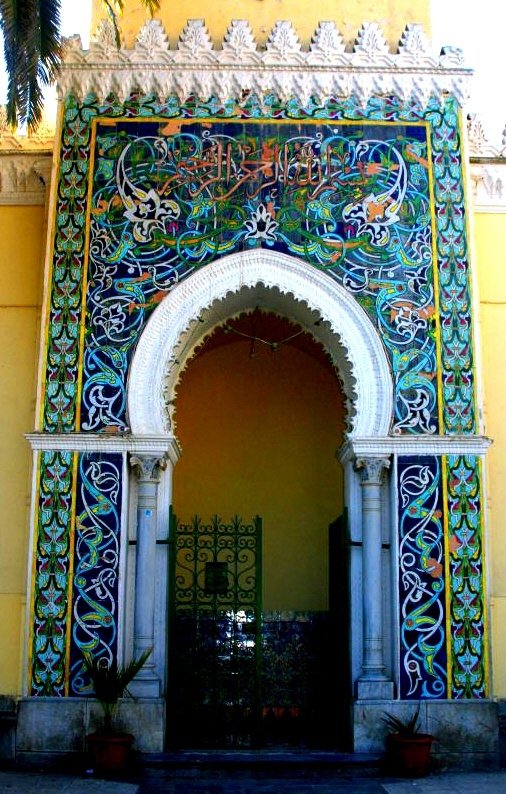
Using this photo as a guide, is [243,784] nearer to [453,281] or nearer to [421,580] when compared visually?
[421,580]

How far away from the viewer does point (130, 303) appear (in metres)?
9.18

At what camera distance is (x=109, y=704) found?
834 centimetres

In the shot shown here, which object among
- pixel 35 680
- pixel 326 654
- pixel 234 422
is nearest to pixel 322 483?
pixel 234 422

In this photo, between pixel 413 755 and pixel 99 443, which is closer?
pixel 413 755

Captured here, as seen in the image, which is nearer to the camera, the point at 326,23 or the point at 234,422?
the point at 326,23

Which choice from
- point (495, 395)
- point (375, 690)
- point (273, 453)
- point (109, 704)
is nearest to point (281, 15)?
point (495, 395)

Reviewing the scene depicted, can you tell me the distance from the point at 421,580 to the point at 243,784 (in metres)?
2.17

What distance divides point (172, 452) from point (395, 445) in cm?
193

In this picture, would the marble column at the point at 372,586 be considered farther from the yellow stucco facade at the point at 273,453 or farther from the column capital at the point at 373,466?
the yellow stucco facade at the point at 273,453

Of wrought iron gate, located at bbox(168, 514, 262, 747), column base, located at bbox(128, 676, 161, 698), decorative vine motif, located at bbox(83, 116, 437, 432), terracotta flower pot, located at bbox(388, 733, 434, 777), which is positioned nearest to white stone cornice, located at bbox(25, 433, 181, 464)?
decorative vine motif, located at bbox(83, 116, 437, 432)

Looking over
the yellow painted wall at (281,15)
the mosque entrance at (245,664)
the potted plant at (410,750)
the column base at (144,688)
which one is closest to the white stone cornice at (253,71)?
the yellow painted wall at (281,15)

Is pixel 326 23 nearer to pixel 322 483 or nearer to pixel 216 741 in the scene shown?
pixel 322 483

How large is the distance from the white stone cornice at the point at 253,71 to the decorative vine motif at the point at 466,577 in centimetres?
350

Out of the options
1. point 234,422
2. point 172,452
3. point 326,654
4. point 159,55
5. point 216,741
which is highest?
point 159,55
